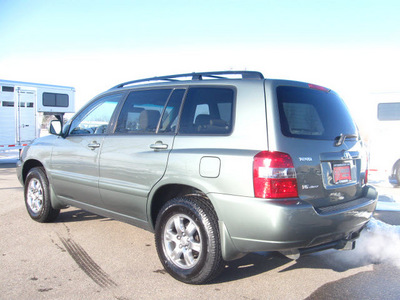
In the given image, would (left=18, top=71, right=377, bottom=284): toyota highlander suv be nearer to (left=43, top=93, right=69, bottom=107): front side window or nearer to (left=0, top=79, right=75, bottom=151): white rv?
(left=0, top=79, right=75, bottom=151): white rv

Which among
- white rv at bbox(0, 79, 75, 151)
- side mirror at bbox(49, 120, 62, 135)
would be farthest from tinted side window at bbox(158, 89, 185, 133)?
white rv at bbox(0, 79, 75, 151)

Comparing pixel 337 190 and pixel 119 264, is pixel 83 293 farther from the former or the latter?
pixel 337 190

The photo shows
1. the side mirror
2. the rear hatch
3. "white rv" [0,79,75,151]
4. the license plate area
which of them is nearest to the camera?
the rear hatch

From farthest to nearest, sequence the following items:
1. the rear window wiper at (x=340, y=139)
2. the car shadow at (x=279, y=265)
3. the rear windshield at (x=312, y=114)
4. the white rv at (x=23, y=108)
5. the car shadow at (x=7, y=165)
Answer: the white rv at (x=23, y=108) < the car shadow at (x=7, y=165) < the car shadow at (x=279, y=265) < the rear window wiper at (x=340, y=139) < the rear windshield at (x=312, y=114)

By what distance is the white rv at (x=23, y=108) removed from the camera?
1313 cm

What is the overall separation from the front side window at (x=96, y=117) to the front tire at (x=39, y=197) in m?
0.86

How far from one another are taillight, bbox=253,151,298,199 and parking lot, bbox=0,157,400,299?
586 millimetres

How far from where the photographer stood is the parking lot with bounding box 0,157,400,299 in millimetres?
3111

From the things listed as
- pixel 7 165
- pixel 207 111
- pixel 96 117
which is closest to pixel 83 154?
pixel 96 117

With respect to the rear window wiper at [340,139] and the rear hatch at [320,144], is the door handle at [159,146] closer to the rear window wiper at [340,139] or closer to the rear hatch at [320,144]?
the rear hatch at [320,144]

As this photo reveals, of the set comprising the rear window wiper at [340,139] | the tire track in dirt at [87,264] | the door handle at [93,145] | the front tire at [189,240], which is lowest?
the tire track in dirt at [87,264]

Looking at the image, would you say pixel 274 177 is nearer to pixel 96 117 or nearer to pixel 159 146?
pixel 159 146

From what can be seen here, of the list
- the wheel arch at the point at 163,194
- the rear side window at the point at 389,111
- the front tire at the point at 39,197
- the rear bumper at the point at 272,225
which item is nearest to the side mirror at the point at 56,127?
the front tire at the point at 39,197

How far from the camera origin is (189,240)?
3.29 metres
